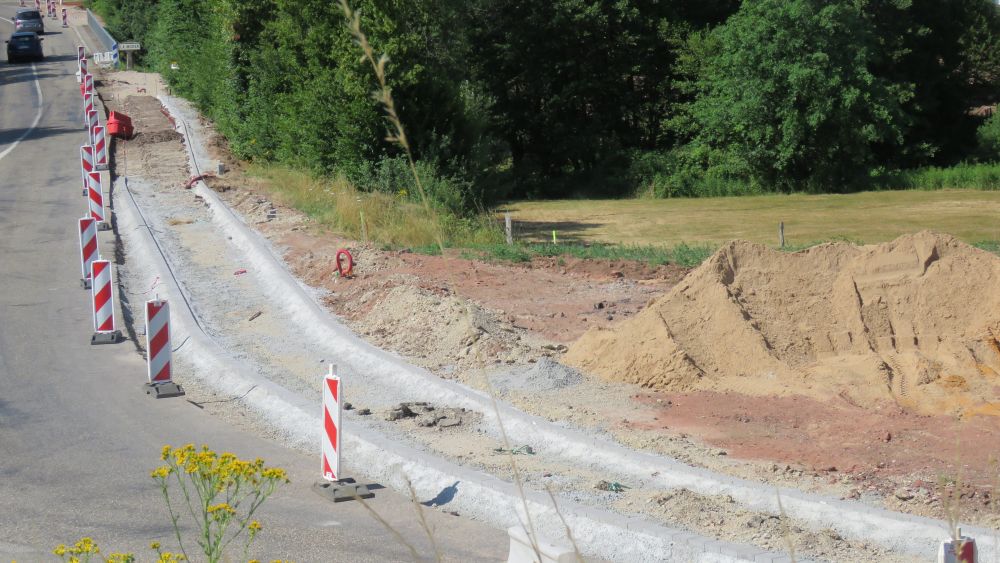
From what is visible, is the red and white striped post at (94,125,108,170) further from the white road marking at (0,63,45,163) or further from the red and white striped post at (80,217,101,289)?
the red and white striped post at (80,217,101,289)

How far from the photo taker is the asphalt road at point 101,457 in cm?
705

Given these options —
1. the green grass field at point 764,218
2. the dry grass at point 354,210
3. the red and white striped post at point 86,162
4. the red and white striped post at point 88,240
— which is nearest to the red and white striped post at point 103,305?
the red and white striped post at point 88,240

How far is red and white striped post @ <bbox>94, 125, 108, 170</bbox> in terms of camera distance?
26188mm

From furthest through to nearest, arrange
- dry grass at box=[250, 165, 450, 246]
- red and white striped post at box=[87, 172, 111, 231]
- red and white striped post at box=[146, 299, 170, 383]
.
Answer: red and white striped post at box=[87, 172, 111, 231]
dry grass at box=[250, 165, 450, 246]
red and white striped post at box=[146, 299, 170, 383]

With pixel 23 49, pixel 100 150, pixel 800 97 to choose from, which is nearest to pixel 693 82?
pixel 800 97

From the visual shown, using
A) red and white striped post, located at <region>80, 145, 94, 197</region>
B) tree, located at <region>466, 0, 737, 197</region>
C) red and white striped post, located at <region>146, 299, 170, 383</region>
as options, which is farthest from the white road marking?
red and white striped post, located at <region>146, 299, 170, 383</region>

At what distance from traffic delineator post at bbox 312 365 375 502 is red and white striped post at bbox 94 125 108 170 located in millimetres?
19903

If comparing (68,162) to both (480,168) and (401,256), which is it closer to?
(480,168)

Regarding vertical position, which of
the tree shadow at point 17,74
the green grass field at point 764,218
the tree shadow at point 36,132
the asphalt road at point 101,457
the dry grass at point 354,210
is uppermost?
the tree shadow at point 17,74

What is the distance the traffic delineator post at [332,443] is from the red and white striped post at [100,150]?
19.9 metres

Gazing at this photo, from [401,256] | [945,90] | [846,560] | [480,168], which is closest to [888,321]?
[846,560]

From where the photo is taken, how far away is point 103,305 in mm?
12867

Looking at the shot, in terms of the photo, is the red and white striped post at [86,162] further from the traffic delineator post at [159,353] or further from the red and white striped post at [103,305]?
the traffic delineator post at [159,353]

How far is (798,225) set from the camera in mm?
34969
